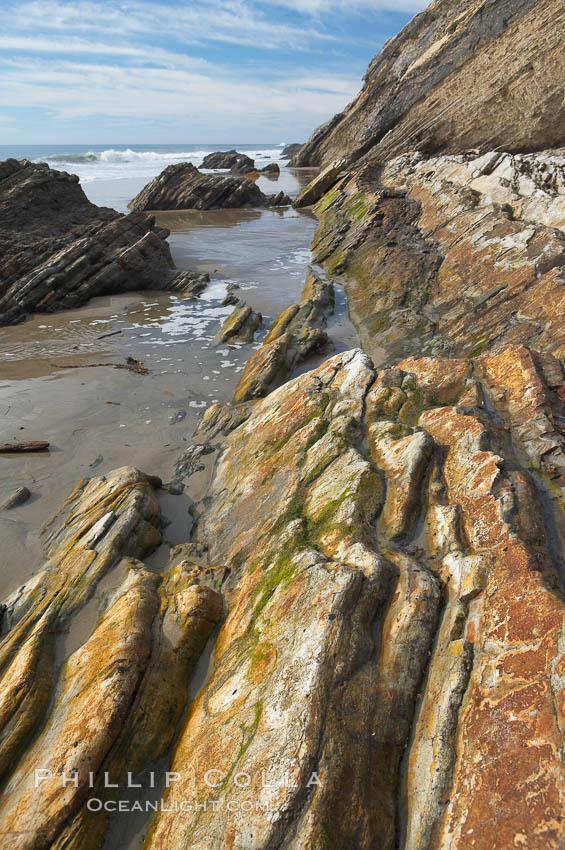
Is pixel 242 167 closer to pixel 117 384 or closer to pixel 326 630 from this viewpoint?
pixel 117 384

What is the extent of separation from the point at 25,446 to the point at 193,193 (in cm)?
3897

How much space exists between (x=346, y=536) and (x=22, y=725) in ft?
13.3

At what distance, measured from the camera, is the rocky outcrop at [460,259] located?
11.6 meters

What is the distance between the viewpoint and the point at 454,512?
Answer: 5.44 m

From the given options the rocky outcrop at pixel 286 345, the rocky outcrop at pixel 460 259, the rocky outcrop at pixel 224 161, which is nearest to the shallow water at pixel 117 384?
the rocky outcrop at pixel 286 345

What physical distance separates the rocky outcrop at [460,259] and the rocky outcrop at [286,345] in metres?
1.49

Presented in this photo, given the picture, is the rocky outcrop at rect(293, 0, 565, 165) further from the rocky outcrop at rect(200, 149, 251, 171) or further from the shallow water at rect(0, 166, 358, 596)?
the rocky outcrop at rect(200, 149, 251, 171)

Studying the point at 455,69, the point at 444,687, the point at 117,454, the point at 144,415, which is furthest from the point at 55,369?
the point at 455,69

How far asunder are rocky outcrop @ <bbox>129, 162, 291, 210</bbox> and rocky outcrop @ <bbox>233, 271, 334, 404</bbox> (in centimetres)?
3024

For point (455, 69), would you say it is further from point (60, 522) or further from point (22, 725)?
point (22, 725)

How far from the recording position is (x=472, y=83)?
26312 mm

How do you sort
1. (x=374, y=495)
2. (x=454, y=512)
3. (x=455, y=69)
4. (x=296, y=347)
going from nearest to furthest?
(x=454, y=512), (x=374, y=495), (x=296, y=347), (x=455, y=69)

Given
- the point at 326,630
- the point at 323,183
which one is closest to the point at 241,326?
the point at 326,630

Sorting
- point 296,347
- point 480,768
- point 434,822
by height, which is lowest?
point 434,822
